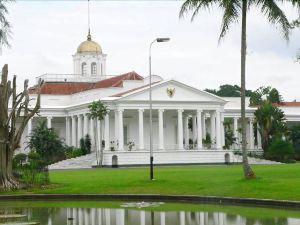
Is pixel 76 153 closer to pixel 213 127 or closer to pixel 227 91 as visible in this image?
pixel 213 127

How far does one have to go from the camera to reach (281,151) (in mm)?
72438

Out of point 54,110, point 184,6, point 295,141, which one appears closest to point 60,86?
point 54,110

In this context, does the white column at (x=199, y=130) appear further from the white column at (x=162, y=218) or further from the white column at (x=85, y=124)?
the white column at (x=162, y=218)

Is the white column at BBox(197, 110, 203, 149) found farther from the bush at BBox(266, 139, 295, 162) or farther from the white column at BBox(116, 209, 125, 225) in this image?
the white column at BBox(116, 209, 125, 225)

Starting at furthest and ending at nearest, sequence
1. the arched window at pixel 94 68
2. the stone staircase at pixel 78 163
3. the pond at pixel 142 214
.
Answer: the arched window at pixel 94 68, the stone staircase at pixel 78 163, the pond at pixel 142 214

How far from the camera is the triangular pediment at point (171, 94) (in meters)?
72.6

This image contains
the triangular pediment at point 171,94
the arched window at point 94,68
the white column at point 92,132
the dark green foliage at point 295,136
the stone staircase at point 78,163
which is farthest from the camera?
the arched window at point 94,68

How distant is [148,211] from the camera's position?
70.6 feet

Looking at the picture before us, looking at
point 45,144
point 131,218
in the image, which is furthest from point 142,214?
point 45,144

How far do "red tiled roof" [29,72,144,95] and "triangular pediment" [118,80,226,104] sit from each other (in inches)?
319

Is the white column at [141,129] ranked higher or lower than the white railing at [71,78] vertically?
lower

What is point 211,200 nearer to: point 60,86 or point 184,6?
point 184,6

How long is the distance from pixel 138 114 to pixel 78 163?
11096 millimetres

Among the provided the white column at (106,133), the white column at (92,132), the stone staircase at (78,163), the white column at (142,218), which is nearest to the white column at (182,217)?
A: the white column at (142,218)
